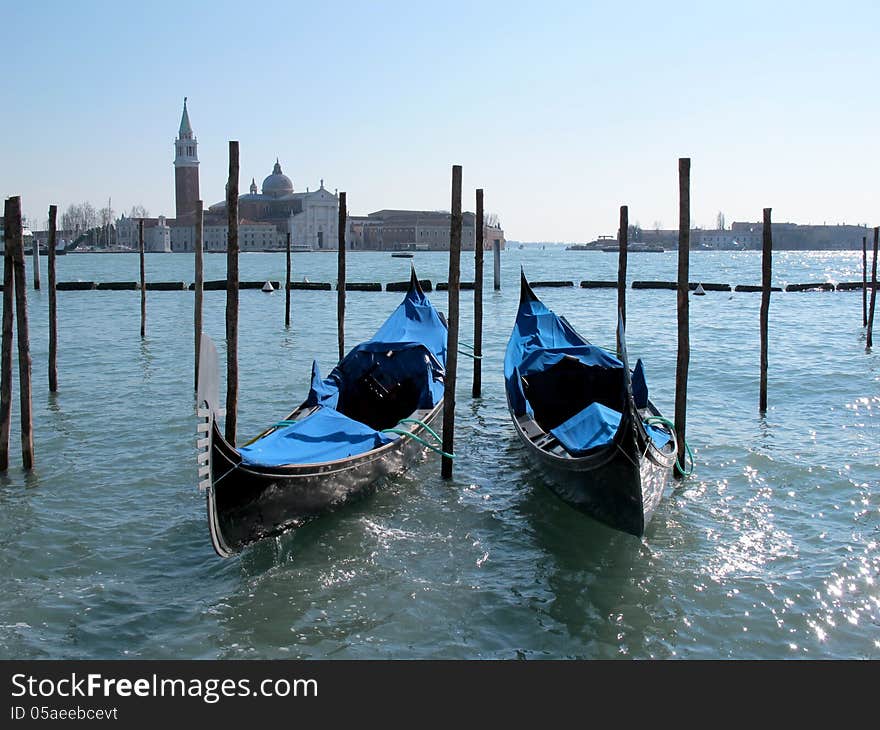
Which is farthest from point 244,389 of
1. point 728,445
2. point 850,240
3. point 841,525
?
point 850,240

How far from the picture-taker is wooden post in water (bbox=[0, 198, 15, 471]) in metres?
5.45

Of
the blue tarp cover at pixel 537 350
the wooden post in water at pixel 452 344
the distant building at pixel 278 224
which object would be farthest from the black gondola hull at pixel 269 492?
the distant building at pixel 278 224

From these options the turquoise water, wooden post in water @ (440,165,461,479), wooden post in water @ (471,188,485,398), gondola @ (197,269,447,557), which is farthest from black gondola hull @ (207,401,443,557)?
wooden post in water @ (471,188,485,398)

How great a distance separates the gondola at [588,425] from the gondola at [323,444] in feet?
2.29

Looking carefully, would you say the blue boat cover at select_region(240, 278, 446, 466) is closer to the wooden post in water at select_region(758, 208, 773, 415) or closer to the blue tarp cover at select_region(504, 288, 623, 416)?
the blue tarp cover at select_region(504, 288, 623, 416)

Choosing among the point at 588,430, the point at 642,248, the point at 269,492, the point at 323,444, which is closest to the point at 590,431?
the point at 588,430

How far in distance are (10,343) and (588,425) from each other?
11.5 feet

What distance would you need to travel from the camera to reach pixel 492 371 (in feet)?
34.2

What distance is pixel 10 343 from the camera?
554 cm

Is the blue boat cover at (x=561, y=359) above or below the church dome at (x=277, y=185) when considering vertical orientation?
below

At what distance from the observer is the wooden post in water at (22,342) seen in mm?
5578

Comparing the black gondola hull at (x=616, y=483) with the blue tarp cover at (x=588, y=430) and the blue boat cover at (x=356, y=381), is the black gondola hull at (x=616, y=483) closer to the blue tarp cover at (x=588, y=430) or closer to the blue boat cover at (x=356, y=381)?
the blue tarp cover at (x=588, y=430)
